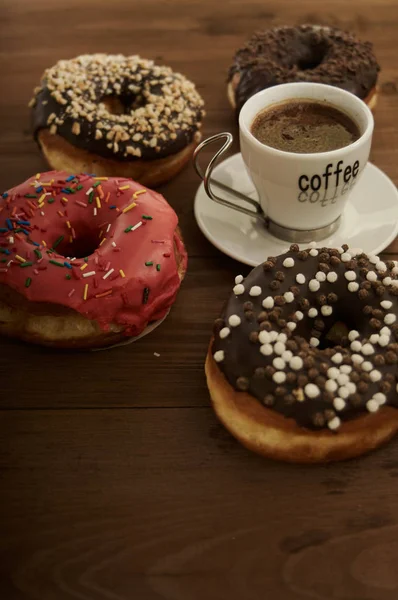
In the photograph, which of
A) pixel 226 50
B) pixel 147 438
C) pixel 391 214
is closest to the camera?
pixel 147 438

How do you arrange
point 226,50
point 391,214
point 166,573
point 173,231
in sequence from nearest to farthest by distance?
1. point 166,573
2. point 173,231
3. point 391,214
4. point 226,50

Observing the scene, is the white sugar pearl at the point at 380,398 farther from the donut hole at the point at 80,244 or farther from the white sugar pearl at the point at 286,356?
the donut hole at the point at 80,244

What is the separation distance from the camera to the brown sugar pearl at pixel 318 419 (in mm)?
909

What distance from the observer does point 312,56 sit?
5.41ft

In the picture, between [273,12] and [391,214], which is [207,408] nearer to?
[391,214]

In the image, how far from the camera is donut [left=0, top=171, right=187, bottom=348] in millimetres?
1082

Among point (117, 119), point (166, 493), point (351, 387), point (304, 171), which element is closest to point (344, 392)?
point (351, 387)

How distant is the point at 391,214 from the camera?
1.31 metres

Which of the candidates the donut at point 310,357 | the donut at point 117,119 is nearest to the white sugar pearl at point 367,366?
the donut at point 310,357

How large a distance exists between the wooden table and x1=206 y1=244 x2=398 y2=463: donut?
0.07 meters

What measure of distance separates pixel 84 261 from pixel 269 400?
421 millimetres

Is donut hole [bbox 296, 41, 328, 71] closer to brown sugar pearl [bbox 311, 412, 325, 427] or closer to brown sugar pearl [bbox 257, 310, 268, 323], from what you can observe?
brown sugar pearl [bbox 257, 310, 268, 323]

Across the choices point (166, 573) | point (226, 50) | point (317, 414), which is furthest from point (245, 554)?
point (226, 50)

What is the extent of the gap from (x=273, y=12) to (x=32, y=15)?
815mm
